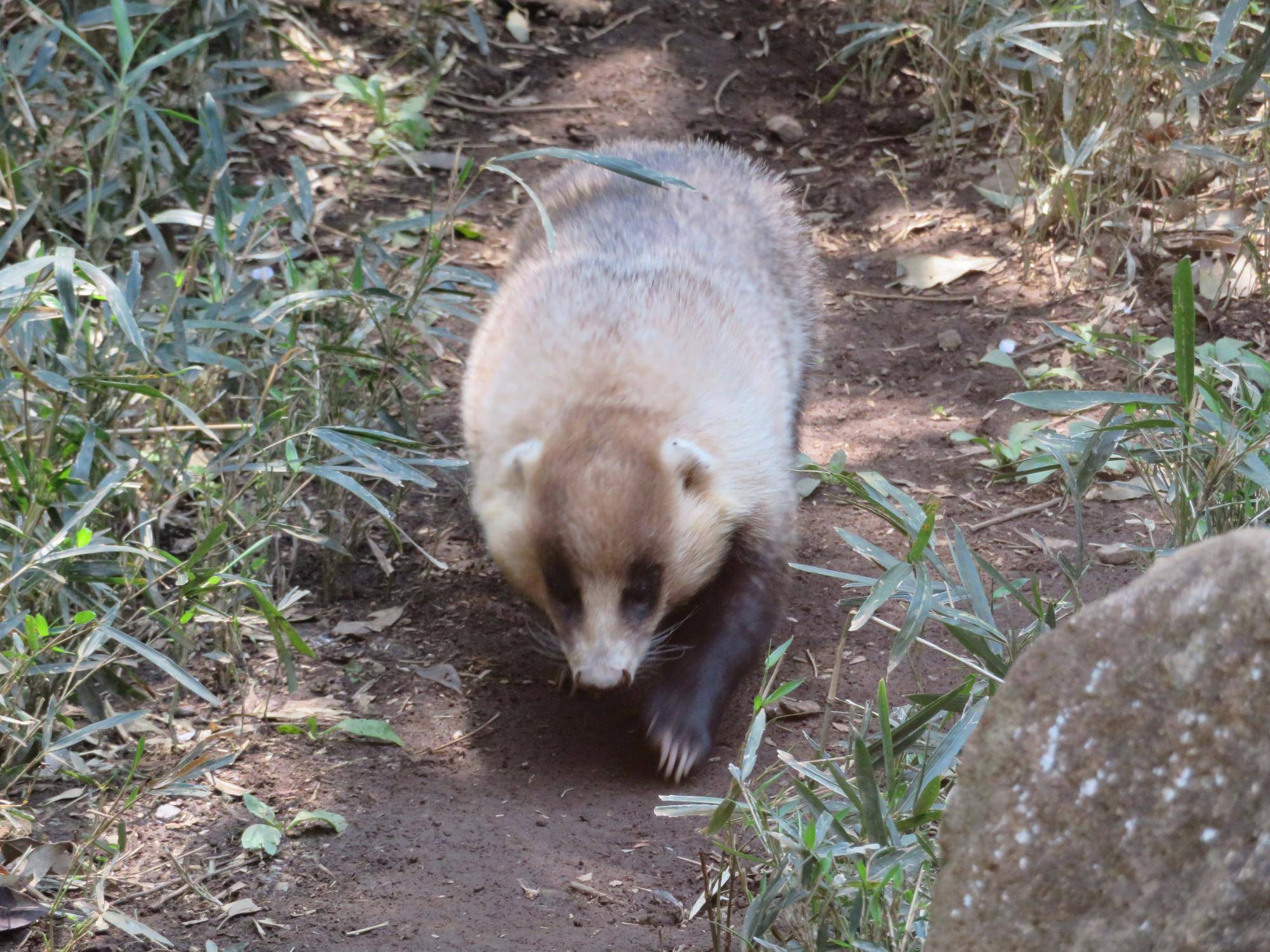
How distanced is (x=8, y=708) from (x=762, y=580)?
2.19m

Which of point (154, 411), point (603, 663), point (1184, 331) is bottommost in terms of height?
point (603, 663)

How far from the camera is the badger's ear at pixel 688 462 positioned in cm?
382

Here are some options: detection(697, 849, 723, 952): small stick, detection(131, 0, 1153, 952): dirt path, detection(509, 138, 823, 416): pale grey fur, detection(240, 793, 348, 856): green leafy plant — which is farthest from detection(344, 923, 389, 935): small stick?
detection(509, 138, 823, 416): pale grey fur

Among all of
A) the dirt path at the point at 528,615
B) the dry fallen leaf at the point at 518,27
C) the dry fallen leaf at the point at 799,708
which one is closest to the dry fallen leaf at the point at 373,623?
the dirt path at the point at 528,615

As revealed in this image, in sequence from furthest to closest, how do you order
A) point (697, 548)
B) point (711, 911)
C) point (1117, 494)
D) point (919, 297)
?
point (919, 297)
point (1117, 494)
point (697, 548)
point (711, 911)

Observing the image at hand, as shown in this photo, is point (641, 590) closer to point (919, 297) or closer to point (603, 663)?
point (603, 663)

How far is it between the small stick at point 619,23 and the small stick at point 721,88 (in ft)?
2.66

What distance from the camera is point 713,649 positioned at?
4.10 metres

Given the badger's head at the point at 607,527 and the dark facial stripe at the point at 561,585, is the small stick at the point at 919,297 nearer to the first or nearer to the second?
the badger's head at the point at 607,527

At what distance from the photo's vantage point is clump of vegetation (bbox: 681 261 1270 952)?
226cm

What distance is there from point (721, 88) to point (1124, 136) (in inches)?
102

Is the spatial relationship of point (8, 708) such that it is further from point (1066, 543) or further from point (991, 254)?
point (991, 254)

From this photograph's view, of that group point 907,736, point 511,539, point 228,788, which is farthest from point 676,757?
point 907,736

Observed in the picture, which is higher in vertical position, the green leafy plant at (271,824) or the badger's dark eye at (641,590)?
the badger's dark eye at (641,590)
